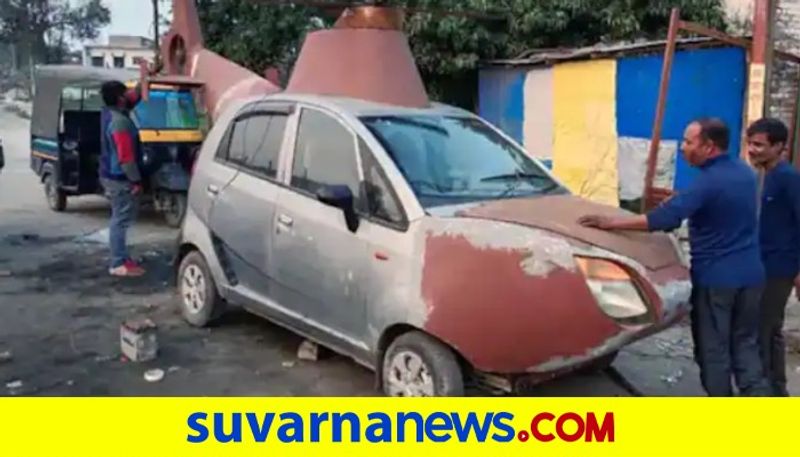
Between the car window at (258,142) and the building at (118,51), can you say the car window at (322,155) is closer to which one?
the car window at (258,142)

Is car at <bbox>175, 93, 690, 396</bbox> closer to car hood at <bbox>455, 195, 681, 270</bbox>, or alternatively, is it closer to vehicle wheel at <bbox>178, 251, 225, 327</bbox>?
car hood at <bbox>455, 195, 681, 270</bbox>

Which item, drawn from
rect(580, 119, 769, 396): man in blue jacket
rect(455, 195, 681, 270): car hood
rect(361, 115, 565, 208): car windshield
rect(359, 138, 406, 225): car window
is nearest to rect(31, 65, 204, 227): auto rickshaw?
rect(361, 115, 565, 208): car windshield

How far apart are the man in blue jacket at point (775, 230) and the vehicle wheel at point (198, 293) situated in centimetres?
374

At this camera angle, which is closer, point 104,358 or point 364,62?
point 104,358

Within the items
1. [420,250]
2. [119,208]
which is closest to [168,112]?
[119,208]

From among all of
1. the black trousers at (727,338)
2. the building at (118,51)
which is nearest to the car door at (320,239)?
the black trousers at (727,338)

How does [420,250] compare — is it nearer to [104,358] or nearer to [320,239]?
[320,239]

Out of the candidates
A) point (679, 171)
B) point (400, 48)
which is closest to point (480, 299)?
point (400, 48)

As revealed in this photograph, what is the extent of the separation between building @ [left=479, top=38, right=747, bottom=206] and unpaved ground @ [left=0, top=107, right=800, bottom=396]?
3454 mm

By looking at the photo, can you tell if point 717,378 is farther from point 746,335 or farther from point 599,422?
point 599,422

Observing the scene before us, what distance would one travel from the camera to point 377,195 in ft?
14.9

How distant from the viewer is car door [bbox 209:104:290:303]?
209 inches

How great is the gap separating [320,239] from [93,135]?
799cm

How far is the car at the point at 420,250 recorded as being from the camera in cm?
397
